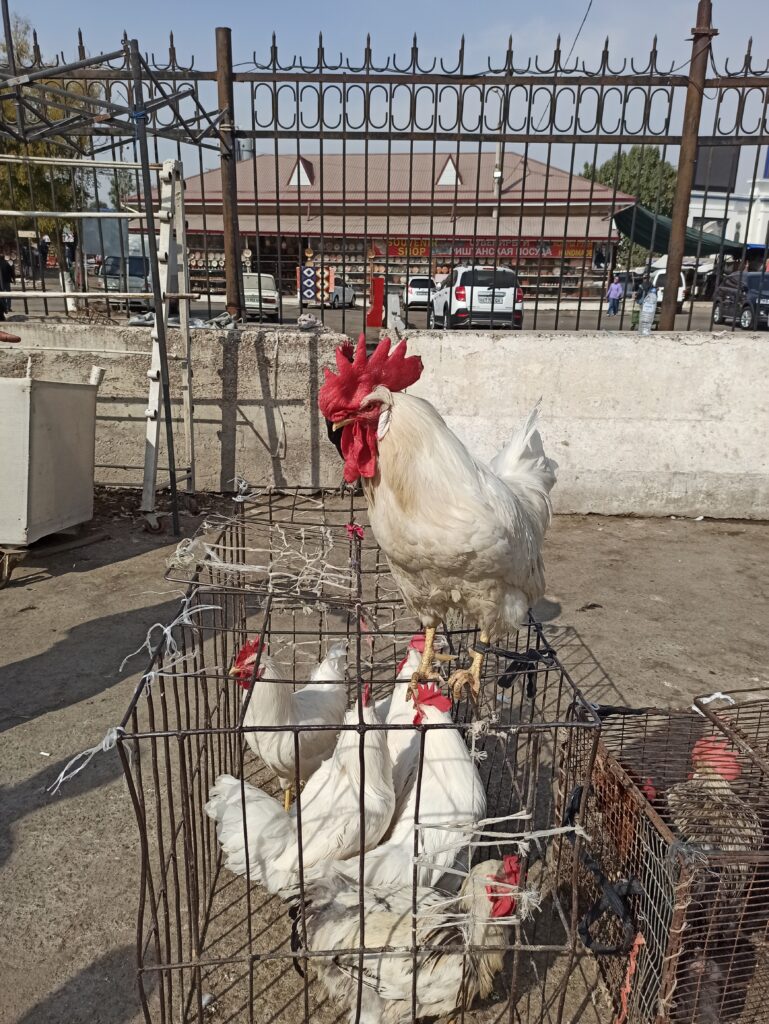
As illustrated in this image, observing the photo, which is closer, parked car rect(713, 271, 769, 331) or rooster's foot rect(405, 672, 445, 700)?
rooster's foot rect(405, 672, 445, 700)

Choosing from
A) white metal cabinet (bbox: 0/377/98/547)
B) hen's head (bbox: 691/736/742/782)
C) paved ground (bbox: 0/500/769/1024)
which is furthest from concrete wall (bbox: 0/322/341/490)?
hen's head (bbox: 691/736/742/782)

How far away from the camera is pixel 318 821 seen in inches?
99.1

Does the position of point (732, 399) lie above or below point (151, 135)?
below

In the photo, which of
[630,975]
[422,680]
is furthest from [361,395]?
[630,975]

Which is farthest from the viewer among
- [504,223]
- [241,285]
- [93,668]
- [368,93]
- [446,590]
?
[504,223]

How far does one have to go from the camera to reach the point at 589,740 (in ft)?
→ 8.84

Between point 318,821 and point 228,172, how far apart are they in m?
6.20

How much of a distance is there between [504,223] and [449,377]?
9928mm

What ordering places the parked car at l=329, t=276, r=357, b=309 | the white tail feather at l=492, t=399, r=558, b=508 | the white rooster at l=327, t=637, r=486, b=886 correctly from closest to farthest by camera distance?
the white rooster at l=327, t=637, r=486, b=886
the white tail feather at l=492, t=399, r=558, b=508
the parked car at l=329, t=276, r=357, b=309

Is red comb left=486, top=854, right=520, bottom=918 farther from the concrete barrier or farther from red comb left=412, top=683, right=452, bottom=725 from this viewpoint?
the concrete barrier

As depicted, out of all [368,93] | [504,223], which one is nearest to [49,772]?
[368,93]

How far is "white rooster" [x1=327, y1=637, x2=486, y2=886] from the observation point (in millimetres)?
2357

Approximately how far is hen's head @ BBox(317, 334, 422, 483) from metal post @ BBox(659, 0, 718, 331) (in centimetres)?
548

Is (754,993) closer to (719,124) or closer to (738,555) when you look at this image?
(738,555)
